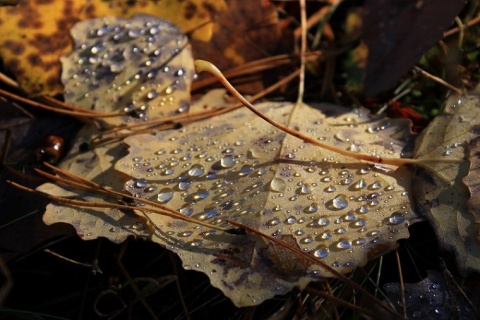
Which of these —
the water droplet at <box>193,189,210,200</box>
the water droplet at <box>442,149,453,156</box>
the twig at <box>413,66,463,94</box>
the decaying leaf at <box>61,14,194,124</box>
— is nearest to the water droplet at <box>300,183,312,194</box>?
the water droplet at <box>193,189,210,200</box>

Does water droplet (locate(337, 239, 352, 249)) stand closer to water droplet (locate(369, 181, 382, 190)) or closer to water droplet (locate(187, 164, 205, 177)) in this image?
water droplet (locate(369, 181, 382, 190))

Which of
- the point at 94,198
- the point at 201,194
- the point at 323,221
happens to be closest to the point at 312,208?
the point at 323,221

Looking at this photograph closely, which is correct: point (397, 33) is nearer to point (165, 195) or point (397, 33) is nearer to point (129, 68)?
point (129, 68)

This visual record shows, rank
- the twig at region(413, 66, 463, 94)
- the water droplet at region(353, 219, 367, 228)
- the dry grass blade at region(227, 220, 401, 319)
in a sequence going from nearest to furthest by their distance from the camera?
the dry grass blade at region(227, 220, 401, 319)
the water droplet at region(353, 219, 367, 228)
the twig at region(413, 66, 463, 94)

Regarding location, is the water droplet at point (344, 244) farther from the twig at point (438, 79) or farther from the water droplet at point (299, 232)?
the twig at point (438, 79)

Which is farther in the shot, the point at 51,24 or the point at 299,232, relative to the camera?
the point at 51,24

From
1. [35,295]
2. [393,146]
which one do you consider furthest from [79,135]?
[393,146]

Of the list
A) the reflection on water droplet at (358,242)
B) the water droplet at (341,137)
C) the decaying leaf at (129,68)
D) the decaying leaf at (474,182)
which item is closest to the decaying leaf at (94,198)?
the decaying leaf at (129,68)

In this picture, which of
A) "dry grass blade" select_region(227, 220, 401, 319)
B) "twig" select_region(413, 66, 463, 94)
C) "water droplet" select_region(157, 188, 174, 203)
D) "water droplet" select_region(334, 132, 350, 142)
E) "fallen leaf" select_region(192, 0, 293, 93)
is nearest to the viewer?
"dry grass blade" select_region(227, 220, 401, 319)
